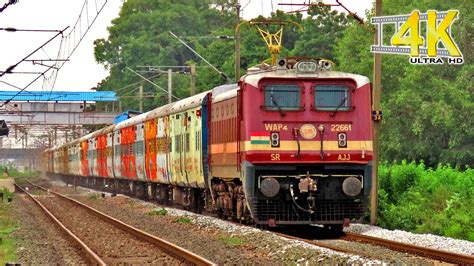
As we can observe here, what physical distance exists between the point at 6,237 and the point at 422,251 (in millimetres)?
10778

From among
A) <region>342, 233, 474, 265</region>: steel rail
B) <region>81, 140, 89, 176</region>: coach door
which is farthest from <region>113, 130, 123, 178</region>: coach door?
<region>342, 233, 474, 265</region>: steel rail

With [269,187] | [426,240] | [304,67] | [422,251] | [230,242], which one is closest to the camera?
[422,251]

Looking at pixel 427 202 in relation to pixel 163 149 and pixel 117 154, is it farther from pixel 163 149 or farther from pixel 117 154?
pixel 117 154

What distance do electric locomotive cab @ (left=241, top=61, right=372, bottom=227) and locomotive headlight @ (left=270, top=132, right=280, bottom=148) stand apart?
21 millimetres

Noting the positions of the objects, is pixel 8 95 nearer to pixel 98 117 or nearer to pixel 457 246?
pixel 98 117

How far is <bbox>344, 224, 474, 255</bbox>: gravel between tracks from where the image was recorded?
57.7ft

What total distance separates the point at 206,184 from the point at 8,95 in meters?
71.9

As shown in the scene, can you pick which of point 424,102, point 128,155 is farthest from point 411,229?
point 424,102

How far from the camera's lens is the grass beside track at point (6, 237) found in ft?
58.1

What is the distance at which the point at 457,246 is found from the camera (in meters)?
17.9

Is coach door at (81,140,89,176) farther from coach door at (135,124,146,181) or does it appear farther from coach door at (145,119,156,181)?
coach door at (145,119,156,181)

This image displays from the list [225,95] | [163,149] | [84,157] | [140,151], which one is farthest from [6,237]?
[84,157]

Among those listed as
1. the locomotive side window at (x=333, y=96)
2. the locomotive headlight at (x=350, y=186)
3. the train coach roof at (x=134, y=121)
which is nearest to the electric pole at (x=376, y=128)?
the locomotive side window at (x=333, y=96)

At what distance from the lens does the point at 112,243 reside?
67.0 feet
